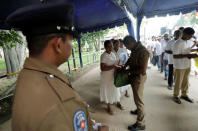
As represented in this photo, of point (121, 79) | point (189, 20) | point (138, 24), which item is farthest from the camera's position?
point (189, 20)

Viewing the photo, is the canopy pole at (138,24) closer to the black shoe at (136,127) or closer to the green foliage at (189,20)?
the black shoe at (136,127)

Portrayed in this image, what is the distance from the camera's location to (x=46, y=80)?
61 cm

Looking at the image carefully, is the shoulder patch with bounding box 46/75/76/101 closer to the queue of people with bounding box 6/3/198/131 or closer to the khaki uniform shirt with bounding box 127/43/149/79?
the queue of people with bounding box 6/3/198/131

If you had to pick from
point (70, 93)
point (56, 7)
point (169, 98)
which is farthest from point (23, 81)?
point (169, 98)

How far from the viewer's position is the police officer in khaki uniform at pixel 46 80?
1.71ft

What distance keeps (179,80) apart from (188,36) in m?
1.16

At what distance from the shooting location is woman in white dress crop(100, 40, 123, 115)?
2.80 meters

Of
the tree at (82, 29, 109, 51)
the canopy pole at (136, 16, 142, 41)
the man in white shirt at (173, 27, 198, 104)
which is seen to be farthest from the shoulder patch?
the tree at (82, 29, 109, 51)

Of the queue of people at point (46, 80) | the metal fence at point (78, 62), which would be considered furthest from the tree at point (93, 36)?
the queue of people at point (46, 80)

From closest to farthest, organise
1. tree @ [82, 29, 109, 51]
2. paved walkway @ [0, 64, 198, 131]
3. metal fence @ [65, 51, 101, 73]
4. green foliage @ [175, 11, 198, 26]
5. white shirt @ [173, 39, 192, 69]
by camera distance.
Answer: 1. paved walkway @ [0, 64, 198, 131]
2. white shirt @ [173, 39, 192, 69]
3. metal fence @ [65, 51, 101, 73]
4. tree @ [82, 29, 109, 51]
5. green foliage @ [175, 11, 198, 26]

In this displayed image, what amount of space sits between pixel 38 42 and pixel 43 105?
360 millimetres

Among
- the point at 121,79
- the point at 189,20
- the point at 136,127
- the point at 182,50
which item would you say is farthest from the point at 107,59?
the point at 189,20

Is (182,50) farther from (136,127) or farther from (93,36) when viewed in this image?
(93,36)

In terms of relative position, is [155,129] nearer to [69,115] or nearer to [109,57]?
[109,57]
